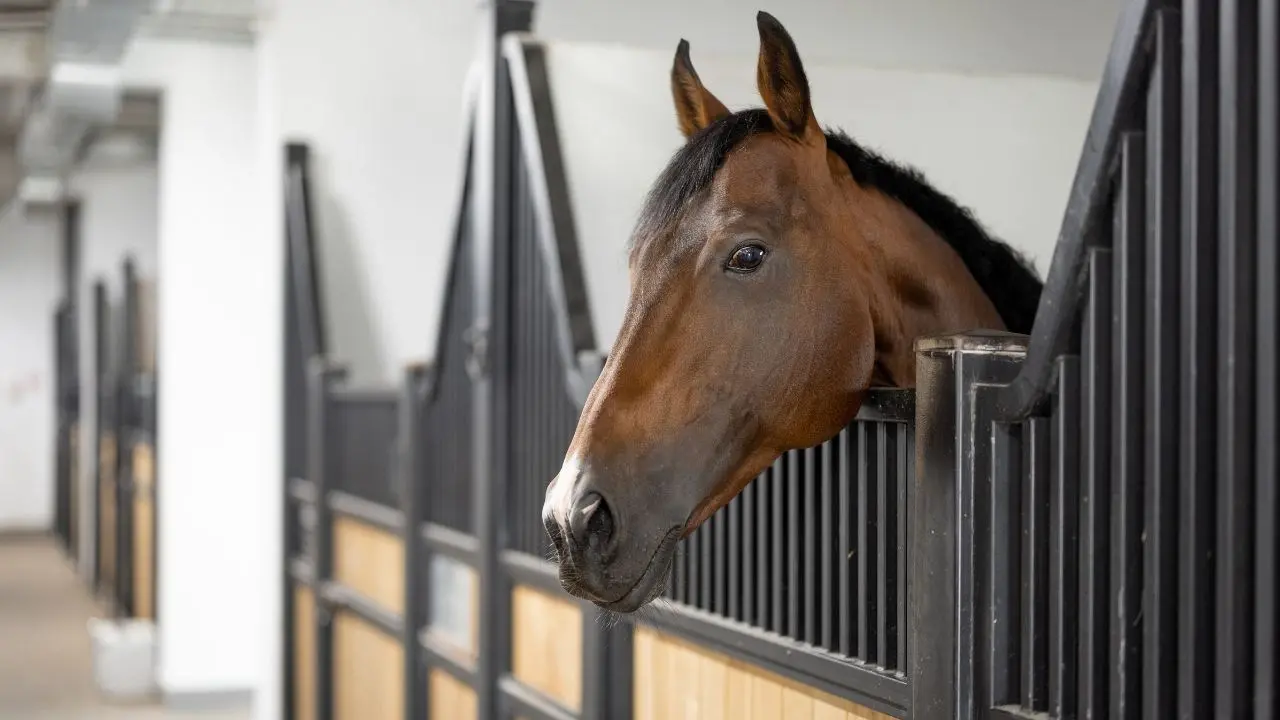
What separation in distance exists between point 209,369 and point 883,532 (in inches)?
194

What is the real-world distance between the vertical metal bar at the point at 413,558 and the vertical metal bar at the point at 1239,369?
2.30 m

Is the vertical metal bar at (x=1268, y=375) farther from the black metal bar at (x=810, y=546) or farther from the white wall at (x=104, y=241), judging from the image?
the white wall at (x=104, y=241)

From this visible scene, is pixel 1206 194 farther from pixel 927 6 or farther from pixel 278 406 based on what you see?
pixel 278 406

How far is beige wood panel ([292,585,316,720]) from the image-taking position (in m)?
4.09

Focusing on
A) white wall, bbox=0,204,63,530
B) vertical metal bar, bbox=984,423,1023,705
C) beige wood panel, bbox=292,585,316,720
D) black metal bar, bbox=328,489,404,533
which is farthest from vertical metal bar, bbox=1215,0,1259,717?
white wall, bbox=0,204,63,530

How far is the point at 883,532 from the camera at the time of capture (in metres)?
1.30

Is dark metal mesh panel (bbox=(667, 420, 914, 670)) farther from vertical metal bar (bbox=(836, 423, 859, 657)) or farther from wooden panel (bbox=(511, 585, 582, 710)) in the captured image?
wooden panel (bbox=(511, 585, 582, 710))

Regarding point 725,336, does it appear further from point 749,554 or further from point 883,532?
point 749,554

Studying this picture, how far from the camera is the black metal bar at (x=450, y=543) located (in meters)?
2.64

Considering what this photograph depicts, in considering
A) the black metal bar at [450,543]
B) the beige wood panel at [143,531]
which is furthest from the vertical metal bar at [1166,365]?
the beige wood panel at [143,531]

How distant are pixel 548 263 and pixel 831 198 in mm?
1031

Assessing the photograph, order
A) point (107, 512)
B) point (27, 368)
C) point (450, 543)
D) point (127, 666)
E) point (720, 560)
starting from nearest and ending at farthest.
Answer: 1. point (720, 560)
2. point (450, 543)
3. point (127, 666)
4. point (107, 512)
5. point (27, 368)

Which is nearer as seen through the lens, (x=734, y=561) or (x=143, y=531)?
(x=734, y=561)

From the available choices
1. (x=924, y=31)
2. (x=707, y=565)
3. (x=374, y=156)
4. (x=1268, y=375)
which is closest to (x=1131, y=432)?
(x=1268, y=375)
